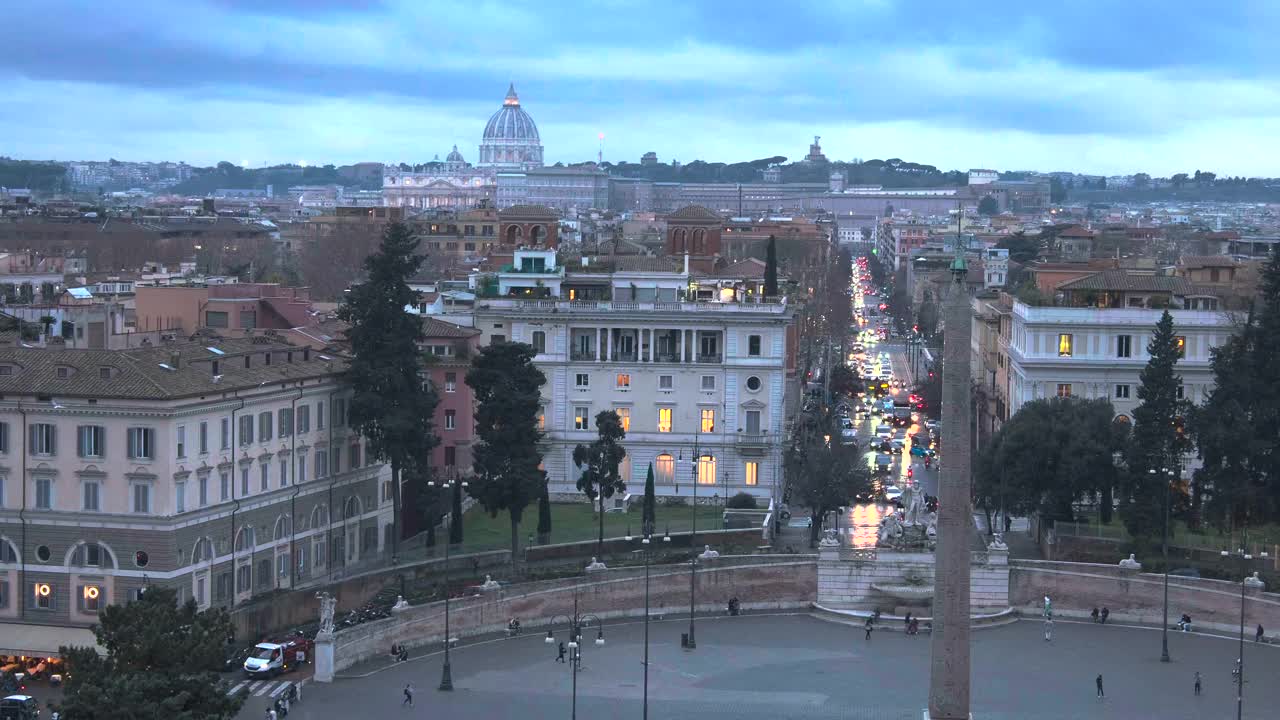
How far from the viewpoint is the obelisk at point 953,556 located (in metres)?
29.0

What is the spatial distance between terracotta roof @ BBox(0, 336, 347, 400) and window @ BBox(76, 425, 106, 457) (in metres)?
0.70

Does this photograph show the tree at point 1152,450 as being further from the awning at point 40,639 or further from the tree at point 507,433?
the awning at point 40,639

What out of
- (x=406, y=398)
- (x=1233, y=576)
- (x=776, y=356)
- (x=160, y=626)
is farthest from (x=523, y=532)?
(x=160, y=626)

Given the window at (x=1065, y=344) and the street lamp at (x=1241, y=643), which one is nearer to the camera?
the street lamp at (x=1241, y=643)

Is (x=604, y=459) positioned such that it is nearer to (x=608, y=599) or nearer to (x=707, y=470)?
(x=707, y=470)

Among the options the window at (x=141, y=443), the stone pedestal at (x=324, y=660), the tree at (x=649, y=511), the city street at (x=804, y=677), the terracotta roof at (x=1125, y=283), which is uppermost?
the terracotta roof at (x=1125, y=283)

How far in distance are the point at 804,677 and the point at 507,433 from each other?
40.4 ft

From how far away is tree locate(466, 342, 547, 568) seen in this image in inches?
2013

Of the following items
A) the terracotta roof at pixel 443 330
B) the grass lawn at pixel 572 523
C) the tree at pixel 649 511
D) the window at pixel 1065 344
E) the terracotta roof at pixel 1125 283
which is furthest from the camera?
the terracotta roof at pixel 1125 283

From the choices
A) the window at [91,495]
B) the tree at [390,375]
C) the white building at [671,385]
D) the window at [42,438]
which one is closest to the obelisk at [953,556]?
the window at [91,495]

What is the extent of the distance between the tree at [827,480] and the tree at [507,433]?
8.18 meters

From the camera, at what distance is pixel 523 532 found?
54312 mm

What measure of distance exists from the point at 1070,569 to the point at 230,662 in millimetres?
19812

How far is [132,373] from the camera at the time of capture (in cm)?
4353
